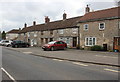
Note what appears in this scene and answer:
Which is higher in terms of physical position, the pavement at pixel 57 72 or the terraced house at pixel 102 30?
the terraced house at pixel 102 30

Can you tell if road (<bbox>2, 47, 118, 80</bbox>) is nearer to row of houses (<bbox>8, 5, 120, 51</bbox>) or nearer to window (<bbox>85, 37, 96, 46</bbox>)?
row of houses (<bbox>8, 5, 120, 51</bbox>)

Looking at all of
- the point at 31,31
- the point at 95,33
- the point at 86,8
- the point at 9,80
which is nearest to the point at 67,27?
the point at 86,8

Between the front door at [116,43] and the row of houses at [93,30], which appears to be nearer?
the front door at [116,43]

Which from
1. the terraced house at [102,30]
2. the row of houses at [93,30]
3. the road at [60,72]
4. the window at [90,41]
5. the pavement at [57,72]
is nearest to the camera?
the pavement at [57,72]

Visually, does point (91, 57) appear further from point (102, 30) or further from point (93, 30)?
point (93, 30)

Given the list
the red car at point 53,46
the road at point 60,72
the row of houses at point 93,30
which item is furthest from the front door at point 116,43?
the road at point 60,72

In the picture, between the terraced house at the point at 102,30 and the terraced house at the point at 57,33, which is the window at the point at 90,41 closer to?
the terraced house at the point at 102,30

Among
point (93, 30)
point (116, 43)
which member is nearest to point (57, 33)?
point (93, 30)

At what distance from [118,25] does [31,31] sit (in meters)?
30.7

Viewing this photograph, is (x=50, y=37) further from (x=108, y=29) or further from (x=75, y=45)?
(x=108, y=29)

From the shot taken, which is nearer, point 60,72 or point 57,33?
point 60,72

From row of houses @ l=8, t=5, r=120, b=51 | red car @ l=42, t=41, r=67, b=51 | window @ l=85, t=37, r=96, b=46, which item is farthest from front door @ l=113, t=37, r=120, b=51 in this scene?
red car @ l=42, t=41, r=67, b=51

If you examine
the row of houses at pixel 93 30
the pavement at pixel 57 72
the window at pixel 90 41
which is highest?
the row of houses at pixel 93 30

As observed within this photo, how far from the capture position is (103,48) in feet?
81.3
